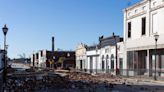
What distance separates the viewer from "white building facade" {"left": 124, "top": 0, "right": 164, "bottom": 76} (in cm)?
5275

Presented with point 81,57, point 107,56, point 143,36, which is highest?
point 143,36

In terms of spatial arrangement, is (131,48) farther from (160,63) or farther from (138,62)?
(160,63)

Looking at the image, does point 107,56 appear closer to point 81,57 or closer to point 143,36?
point 143,36

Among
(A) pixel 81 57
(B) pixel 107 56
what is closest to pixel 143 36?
(B) pixel 107 56

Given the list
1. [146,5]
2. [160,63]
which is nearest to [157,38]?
[160,63]

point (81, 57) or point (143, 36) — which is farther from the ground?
point (143, 36)

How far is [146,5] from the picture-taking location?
56906 mm

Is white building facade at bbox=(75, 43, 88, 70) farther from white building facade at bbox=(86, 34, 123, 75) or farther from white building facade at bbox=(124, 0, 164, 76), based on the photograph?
white building facade at bbox=(124, 0, 164, 76)

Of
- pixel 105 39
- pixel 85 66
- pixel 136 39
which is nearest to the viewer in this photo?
pixel 136 39

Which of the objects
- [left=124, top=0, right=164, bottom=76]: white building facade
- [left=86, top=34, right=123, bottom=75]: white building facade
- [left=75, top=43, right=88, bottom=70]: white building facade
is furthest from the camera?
[left=75, top=43, right=88, bottom=70]: white building facade

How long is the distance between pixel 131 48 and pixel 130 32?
2595 millimetres

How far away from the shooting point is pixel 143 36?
5784 cm

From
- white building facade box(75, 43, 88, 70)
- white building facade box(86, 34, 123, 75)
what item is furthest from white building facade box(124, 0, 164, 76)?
white building facade box(75, 43, 88, 70)

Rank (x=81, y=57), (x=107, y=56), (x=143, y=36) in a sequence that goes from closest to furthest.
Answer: (x=143, y=36), (x=107, y=56), (x=81, y=57)
